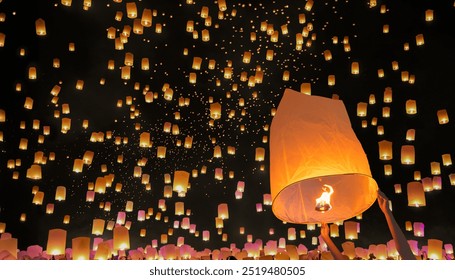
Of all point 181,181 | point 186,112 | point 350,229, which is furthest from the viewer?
point 186,112

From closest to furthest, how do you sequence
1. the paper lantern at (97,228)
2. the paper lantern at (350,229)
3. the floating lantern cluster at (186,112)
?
the paper lantern at (350,229), the paper lantern at (97,228), the floating lantern cluster at (186,112)

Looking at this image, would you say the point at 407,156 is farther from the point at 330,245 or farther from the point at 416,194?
the point at 330,245

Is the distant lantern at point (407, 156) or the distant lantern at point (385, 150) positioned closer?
the distant lantern at point (385, 150)

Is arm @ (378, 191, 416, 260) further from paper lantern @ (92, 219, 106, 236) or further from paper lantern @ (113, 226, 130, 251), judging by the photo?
paper lantern @ (92, 219, 106, 236)

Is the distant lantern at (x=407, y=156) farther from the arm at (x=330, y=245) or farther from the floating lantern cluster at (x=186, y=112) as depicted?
the arm at (x=330, y=245)

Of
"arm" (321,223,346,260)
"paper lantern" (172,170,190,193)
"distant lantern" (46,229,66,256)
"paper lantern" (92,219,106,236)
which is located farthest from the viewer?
"paper lantern" (92,219,106,236)

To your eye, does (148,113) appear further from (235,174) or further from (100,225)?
(100,225)

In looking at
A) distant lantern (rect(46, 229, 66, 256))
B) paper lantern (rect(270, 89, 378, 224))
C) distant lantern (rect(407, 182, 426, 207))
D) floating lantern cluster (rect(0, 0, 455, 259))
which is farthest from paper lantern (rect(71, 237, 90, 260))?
distant lantern (rect(407, 182, 426, 207))

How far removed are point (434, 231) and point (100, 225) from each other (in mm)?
7921

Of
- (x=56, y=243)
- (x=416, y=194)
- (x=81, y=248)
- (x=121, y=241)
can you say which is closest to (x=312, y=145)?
(x=81, y=248)

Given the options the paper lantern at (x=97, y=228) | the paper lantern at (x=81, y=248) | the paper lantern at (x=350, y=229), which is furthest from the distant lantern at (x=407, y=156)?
the paper lantern at (x=97, y=228)

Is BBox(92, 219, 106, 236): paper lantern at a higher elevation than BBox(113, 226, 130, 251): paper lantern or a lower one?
higher

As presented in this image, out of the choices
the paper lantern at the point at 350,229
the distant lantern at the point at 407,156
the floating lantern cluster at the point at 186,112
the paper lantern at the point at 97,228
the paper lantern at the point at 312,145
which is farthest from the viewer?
the floating lantern cluster at the point at 186,112
